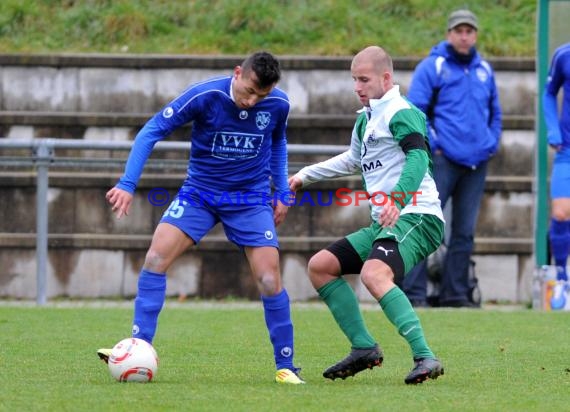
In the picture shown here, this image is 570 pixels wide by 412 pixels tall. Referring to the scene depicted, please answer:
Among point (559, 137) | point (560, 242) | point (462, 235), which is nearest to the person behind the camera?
point (559, 137)

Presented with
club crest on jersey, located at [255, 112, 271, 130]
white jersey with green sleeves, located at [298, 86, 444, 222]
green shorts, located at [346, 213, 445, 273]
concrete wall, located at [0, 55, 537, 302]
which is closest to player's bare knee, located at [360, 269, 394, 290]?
green shorts, located at [346, 213, 445, 273]

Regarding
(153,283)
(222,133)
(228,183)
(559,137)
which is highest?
(559,137)

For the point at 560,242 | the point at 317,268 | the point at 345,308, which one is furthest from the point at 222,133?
the point at 560,242

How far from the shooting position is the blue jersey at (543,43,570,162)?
11.8m

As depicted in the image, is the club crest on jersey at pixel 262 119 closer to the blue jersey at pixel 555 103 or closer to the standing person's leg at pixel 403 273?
the standing person's leg at pixel 403 273

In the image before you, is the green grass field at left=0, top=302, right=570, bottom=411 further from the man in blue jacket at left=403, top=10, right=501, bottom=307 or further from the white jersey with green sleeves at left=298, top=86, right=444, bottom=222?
the white jersey with green sleeves at left=298, top=86, right=444, bottom=222

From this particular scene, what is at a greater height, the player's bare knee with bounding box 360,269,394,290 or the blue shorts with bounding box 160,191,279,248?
the blue shorts with bounding box 160,191,279,248

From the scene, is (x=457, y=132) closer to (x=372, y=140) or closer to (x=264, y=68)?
(x=372, y=140)

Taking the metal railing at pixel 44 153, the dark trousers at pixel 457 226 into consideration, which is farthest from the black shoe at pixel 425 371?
the metal railing at pixel 44 153

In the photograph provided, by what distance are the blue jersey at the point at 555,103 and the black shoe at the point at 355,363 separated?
4991mm

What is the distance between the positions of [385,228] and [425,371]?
2.63 feet

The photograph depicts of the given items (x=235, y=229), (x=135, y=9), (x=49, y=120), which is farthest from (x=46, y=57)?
(x=235, y=229)

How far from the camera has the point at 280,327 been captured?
7.30 meters

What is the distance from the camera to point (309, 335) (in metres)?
9.75
